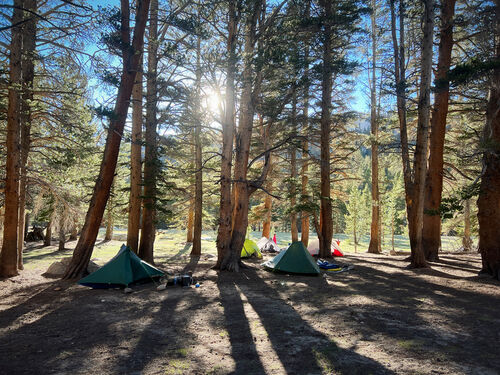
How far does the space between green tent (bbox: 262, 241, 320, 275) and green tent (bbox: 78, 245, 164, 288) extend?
4.55m

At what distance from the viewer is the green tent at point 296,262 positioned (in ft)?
38.3

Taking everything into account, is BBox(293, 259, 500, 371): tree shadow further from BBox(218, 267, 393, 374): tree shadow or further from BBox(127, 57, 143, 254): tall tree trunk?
BBox(127, 57, 143, 254): tall tree trunk

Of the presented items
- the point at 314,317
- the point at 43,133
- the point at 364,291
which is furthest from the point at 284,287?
the point at 43,133

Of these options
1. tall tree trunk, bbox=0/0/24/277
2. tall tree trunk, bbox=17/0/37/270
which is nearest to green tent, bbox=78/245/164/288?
tall tree trunk, bbox=0/0/24/277

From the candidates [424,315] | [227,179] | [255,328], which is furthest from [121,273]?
[424,315]

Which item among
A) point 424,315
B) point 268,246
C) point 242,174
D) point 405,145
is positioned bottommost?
point 268,246

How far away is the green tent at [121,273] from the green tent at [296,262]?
14.9ft

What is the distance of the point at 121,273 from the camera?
30.5ft

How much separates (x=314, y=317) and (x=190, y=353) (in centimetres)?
272

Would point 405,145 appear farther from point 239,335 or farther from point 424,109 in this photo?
point 239,335

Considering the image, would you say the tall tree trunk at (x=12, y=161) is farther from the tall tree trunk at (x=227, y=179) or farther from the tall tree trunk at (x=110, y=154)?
the tall tree trunk at (x=227, y=179)

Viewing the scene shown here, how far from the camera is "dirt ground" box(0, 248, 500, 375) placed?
4270 millimetres

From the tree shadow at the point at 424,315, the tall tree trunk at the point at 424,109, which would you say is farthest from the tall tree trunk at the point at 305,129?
the tree shadow at the point at 424,315

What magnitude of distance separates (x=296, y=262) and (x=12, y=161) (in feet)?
33.0
